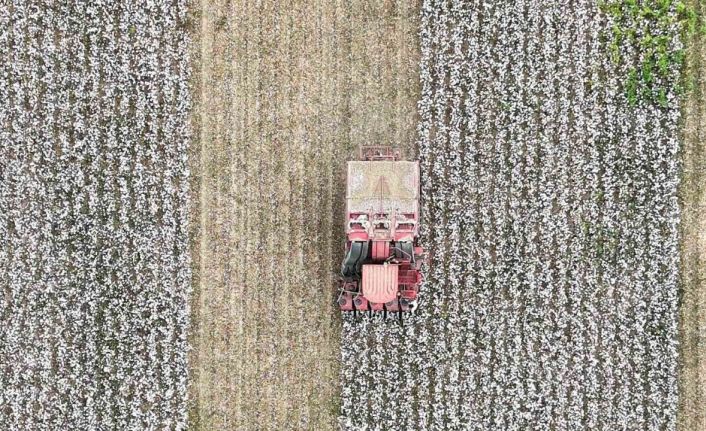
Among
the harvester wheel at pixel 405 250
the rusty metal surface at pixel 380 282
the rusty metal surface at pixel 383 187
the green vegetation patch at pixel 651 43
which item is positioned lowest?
the rusty metal surface at pixel 380 282

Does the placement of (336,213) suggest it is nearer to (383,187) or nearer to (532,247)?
(383,187)

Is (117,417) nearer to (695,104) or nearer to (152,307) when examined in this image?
(152,307)

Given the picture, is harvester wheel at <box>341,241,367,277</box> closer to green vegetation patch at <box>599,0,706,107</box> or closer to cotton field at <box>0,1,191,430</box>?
cotton field at <box>0,1,191,430</box>

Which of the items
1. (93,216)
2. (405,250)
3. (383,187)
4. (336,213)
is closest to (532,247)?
(405,250)

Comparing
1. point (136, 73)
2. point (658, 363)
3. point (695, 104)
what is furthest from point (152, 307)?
point (695, 104)

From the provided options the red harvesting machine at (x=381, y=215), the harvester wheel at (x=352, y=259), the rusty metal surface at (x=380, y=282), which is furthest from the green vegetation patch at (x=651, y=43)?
the harvester wheel at (x=352, y=259)

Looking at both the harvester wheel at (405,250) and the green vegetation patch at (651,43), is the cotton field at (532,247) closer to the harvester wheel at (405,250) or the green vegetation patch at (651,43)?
the green vegetation patch at (651,43)

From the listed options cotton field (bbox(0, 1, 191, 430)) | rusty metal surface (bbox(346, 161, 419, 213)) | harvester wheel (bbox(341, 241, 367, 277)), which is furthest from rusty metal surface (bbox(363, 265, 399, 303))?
cotton field (bbox(0, 1, 191, 430))
